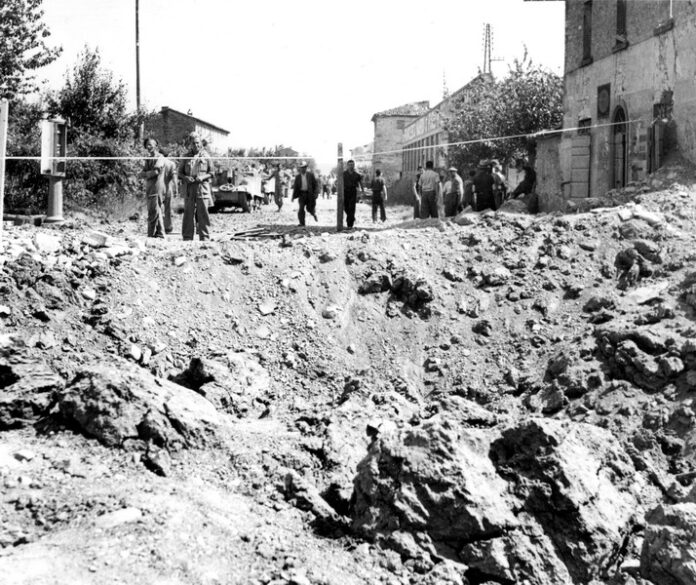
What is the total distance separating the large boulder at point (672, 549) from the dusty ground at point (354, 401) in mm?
18

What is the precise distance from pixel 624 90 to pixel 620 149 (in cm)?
126

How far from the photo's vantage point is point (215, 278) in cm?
930

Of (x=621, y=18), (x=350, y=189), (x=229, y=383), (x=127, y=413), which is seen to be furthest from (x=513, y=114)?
(x=127, y=413)

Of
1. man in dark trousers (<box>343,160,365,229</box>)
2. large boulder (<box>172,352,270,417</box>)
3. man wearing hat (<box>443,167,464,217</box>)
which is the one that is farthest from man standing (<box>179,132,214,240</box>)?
man wearing hat (<box>443,167,464,217</box>)

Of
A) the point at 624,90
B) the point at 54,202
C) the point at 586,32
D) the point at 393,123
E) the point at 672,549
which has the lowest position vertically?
the point at 672,549

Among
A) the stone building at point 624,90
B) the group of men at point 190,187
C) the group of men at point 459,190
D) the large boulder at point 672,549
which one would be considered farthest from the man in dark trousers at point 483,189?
the large boulder at point 672,549

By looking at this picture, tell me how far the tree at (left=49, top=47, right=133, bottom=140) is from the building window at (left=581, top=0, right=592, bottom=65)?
11794mm

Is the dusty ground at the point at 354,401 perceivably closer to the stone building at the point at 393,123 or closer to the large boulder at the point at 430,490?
the large boulder at the point at 430,490

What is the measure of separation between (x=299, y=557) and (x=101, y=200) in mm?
16395

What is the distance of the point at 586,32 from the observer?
1998cm

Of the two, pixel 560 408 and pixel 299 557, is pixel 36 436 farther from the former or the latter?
pixel 560 408

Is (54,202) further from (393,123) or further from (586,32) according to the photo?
(393,123)

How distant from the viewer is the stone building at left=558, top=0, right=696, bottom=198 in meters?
14.2

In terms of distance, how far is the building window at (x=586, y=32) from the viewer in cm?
1980
